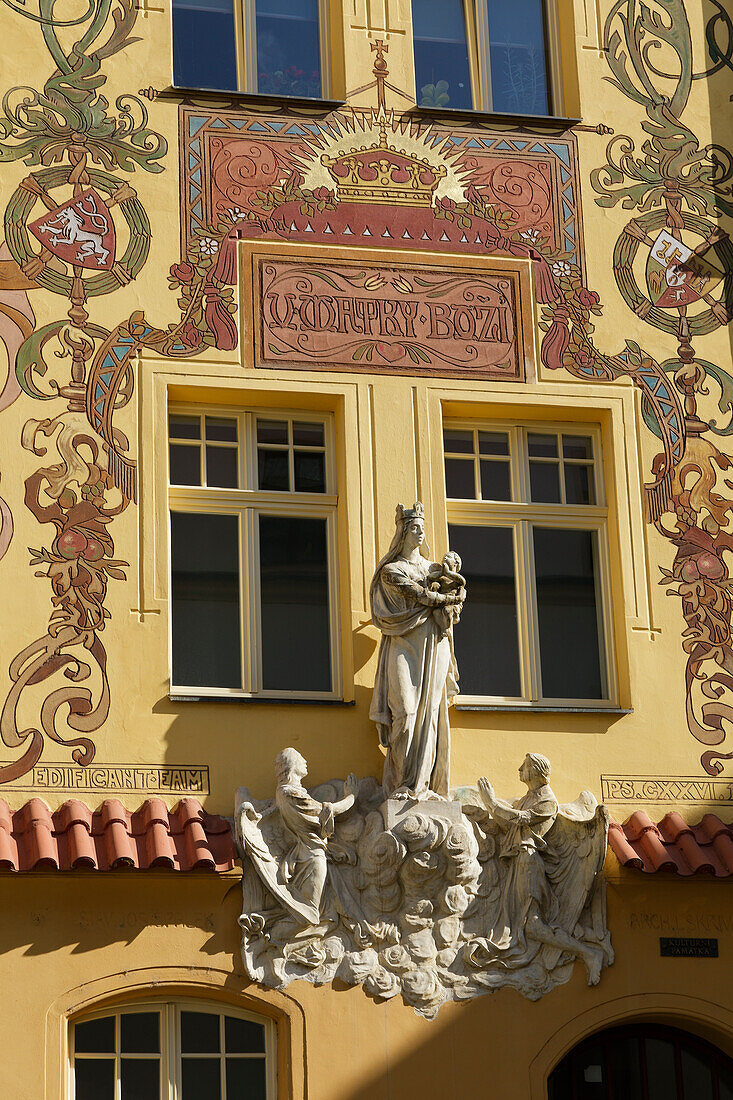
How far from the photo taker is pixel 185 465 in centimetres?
1436

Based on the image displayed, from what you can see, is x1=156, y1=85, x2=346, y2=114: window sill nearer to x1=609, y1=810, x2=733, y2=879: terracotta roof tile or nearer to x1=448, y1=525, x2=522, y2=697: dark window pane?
x1=448, y1=525, x2=522, y2=697: dark window pane

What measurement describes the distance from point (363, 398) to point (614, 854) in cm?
346

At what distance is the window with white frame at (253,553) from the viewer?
14.0 metres

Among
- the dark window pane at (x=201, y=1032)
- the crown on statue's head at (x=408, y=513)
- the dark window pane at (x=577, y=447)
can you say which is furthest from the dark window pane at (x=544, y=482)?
the dark window pane at (x=201, y=1032)

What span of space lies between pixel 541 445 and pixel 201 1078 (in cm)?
490

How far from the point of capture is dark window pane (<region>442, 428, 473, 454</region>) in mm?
14844

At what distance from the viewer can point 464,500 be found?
14.6 m

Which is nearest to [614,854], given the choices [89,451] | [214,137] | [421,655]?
[421,655]

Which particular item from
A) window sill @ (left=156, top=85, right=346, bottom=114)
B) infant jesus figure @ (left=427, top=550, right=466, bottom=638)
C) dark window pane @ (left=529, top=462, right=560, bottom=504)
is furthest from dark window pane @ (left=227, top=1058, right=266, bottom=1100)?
window sill @ (left=156, top=85, right=346, bottom=114)

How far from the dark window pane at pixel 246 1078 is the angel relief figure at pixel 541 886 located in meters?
1.49

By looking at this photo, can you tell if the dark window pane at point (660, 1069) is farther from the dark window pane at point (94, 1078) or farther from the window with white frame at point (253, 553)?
the dark window pane at point (94, 1078)

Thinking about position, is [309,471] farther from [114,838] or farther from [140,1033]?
[140,1033]

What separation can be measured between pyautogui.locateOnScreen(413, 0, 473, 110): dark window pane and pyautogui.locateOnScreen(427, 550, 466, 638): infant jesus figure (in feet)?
12.5

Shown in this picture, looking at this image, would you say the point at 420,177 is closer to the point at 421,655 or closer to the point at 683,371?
the point at 683,371
